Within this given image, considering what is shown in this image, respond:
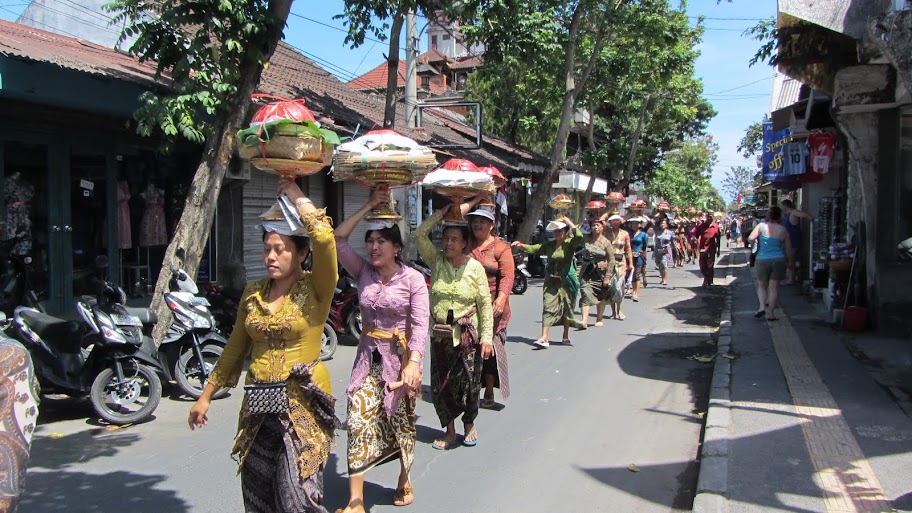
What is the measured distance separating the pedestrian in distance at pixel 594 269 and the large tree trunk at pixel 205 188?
18.5ft

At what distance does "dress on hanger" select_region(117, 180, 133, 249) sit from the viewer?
31.2ft

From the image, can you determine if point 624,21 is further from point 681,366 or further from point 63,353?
point 63,353

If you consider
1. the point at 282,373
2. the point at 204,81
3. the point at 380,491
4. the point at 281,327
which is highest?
the point at 204,81

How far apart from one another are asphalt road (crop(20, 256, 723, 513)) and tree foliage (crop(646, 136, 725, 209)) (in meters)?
32.9

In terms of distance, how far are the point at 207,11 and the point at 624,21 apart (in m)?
13.1

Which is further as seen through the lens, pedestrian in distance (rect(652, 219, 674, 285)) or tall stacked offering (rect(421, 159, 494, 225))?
pedestrian in distance (rect(652, 219, 674, 285))

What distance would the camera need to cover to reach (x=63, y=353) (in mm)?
6043

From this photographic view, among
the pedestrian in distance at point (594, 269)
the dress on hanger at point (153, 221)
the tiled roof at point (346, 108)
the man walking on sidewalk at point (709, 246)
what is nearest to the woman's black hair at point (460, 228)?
the tiled roof at point (346, 108)

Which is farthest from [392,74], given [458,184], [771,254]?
[458,184]

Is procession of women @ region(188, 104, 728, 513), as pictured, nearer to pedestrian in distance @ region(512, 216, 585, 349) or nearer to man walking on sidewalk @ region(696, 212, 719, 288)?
pedestrian in distance @ region(512, 216, 585, 349)

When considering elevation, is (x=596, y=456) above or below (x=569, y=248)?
below

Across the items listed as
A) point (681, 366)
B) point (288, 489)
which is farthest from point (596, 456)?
point (681, 366)

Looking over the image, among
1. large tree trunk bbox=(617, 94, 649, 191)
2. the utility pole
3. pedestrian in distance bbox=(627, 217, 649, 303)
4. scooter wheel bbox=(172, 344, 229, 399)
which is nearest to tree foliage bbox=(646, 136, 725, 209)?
large tree trunk bbox=(617, 94, 649, 191)

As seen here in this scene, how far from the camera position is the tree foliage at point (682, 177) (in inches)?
1665
